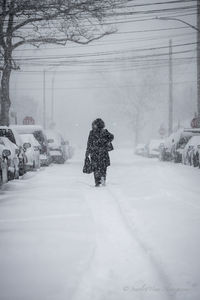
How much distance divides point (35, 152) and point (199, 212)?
13.0 meters

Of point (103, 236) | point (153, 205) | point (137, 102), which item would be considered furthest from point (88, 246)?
point (137, 102)

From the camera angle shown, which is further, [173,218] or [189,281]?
[173,218]

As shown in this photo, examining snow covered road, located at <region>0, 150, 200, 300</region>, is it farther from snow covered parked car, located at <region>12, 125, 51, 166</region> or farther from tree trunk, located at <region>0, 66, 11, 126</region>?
tree trunk, located at <region>0, 66, 11, 126</region>

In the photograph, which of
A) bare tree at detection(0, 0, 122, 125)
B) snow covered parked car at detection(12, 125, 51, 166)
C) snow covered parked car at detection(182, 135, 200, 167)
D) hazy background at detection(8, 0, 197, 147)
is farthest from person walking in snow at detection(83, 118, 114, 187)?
hazy background at detection(8, 0, 197, 147)

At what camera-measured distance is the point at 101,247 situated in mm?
5930

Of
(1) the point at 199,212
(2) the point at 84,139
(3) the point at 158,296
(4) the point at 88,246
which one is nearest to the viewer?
(3) the point at 158,296

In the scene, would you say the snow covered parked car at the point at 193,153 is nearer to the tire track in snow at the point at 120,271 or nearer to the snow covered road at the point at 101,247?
the snow covered road at the point at 101,247

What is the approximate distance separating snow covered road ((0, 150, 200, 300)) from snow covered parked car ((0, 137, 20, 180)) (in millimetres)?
4195

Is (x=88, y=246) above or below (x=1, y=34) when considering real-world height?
below

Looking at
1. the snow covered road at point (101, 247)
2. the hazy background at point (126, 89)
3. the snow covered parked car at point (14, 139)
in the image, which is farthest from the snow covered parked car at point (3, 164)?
the hazy background at point (126, 89)

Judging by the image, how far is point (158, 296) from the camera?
13.9ft

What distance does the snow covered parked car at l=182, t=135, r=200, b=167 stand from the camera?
72.6ft

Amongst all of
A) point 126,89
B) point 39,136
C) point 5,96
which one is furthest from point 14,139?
point 126,89

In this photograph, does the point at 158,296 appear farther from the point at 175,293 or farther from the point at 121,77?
the point at 121,77
